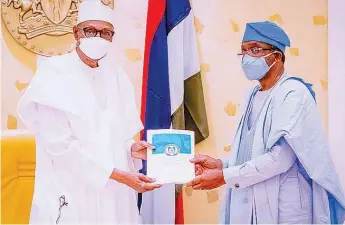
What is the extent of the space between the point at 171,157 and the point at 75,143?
43 centimetres

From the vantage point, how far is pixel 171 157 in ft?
7.22

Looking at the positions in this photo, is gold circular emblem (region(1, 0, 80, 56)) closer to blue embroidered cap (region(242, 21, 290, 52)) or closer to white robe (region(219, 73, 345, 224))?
blue embroidered cap (region(242, 21, 290, 52))

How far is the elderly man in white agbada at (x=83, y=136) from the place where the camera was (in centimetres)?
211

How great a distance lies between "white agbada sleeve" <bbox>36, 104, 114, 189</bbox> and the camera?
2096 millimetres

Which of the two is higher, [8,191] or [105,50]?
[105,50]

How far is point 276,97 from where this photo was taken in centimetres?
217

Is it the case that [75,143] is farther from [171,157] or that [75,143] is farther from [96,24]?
[96,24]

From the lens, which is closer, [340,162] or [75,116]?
[75,116]

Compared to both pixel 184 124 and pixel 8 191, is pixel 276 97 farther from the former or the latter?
pixel 8 191

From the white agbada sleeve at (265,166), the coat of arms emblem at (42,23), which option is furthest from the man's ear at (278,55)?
the coat of arms emblem at (42,23)

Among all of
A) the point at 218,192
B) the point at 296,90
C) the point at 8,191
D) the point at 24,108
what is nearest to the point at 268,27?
the point at 296,90

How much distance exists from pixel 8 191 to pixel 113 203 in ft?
2.14

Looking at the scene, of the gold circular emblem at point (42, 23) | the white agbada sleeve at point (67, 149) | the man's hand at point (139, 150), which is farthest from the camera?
the gold circular emblem at point (42, 23)

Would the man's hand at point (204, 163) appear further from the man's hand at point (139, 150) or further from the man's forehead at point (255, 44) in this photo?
the man's forehead at point (255, 44)
